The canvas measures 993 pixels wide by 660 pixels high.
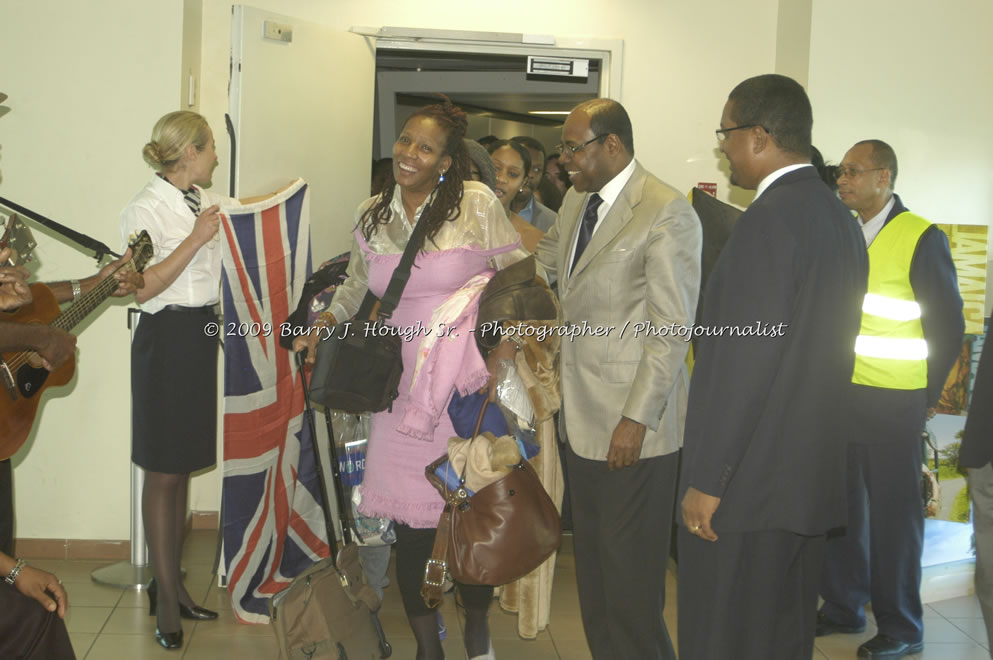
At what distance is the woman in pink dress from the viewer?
2.66 m

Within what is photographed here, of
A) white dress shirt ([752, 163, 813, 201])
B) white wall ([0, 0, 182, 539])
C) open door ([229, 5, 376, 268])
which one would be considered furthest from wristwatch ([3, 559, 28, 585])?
white wall ([0, 0, 182, 539])

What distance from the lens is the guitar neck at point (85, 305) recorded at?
2.69 m

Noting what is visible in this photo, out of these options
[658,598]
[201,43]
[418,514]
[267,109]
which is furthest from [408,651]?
[201,43]

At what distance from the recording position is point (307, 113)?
4.08 meters

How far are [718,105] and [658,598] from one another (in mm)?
3099

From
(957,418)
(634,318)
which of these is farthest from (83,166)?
(957,418)

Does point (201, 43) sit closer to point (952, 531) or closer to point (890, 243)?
point (890, 243)

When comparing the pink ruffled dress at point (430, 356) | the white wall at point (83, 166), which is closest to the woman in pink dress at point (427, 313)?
the pink ruffled dress at point (430, 356)

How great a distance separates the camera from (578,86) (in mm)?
6004

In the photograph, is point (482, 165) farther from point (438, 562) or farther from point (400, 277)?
point (438, 562)

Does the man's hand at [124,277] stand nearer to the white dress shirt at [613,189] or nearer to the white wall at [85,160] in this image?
the white wall at [85,160]

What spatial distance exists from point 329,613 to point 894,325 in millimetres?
2291

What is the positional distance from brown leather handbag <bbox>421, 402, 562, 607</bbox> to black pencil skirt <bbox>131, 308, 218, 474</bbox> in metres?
1.21

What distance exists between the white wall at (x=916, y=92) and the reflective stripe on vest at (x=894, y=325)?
1.00 meters
